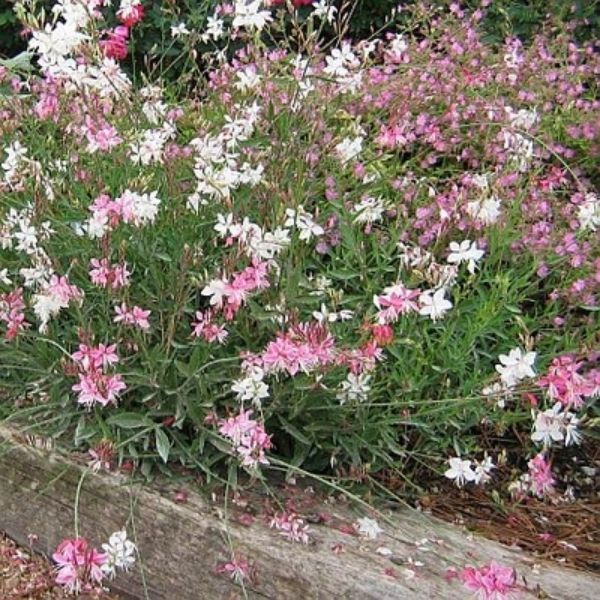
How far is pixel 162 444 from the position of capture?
8.61 ft

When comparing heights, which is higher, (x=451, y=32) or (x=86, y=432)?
(x=451, y=32)

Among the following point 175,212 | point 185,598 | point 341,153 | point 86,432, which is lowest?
point 185,598

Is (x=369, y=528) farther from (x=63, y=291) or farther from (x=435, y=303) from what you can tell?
(x=63, y=291)

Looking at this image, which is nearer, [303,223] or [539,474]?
[539,474]

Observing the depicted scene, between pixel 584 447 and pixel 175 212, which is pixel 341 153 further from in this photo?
pixel 584 447

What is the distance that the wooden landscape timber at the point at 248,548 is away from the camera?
2447mm

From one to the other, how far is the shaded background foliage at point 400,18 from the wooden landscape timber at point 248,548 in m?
2.64

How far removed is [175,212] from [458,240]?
855 mm

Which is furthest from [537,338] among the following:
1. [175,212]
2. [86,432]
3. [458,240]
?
[86,432]

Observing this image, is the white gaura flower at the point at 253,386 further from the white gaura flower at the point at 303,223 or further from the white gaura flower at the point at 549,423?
the white gaura flower at the point at 549,423

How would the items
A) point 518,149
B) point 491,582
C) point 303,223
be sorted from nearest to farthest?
point 491,582
point 303,223
point 518,149

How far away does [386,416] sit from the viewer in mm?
2719

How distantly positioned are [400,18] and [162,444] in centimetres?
379

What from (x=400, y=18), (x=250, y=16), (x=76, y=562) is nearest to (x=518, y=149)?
(x=250, y=16)
